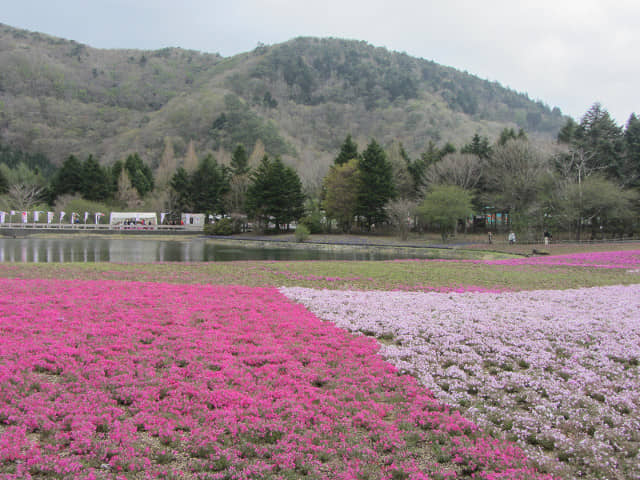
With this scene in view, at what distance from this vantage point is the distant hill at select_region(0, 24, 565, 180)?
120m

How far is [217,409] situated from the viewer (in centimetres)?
548

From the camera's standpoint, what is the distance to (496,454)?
15.3ft

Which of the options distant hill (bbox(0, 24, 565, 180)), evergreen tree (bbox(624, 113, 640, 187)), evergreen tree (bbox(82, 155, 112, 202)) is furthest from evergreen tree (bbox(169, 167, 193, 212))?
evergreen tree (bbox(624, 113, 640, 187))

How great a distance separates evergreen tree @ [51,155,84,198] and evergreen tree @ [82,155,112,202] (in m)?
1.03

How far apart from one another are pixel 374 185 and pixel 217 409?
57517mm

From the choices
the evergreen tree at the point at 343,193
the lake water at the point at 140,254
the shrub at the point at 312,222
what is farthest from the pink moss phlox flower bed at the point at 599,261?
the shrub at the point at 312,222

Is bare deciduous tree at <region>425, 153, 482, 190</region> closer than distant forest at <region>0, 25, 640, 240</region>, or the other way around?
distant forest at <region>0, 25, 640, 240</region>

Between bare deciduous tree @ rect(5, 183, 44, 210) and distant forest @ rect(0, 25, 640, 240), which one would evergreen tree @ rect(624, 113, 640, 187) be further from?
bare deciduous tree @ rect(5, 183, 44, 210)

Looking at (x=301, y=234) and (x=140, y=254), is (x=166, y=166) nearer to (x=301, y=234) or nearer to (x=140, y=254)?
(x=301, y=234)

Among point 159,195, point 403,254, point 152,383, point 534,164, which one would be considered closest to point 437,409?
point 152,383

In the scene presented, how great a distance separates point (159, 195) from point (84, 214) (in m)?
14.6

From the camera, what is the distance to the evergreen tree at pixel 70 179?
8350 centimetres

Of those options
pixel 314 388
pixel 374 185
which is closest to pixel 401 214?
pixel 374 185

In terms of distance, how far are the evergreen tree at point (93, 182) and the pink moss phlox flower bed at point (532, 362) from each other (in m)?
82.4
